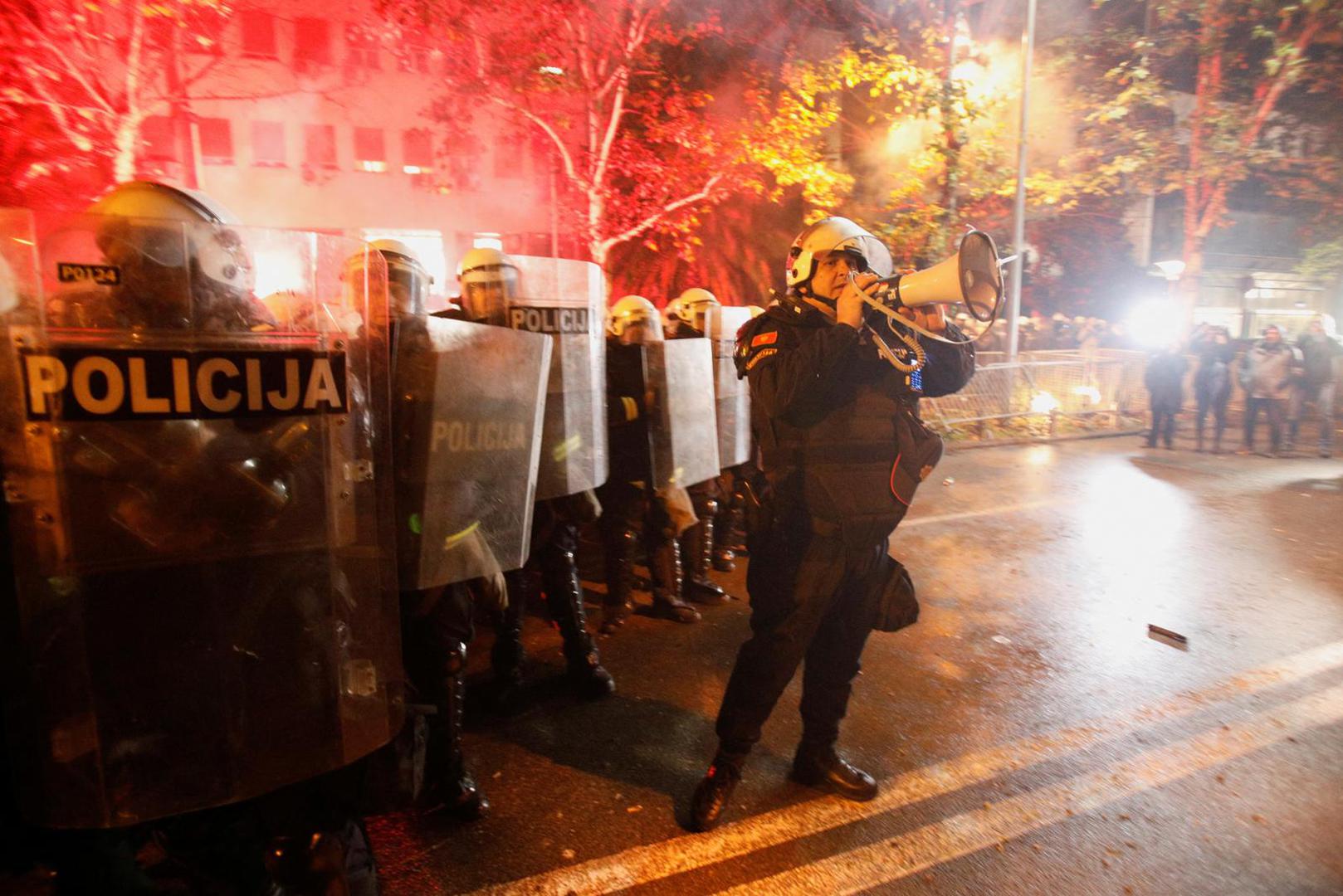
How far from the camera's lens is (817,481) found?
102 inches

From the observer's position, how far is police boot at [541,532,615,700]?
3668mm

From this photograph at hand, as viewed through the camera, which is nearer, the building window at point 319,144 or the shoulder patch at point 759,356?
the shoulder patch at point 759,356

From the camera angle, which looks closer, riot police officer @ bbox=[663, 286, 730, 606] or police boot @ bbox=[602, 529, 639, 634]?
police boot @ bbox=[602, 529, 639, 634]

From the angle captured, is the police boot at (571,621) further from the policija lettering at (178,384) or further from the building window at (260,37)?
the building window at (260,37)

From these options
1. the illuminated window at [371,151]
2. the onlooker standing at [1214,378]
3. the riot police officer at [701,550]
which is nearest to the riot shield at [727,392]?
the riot police officer at [701,550]

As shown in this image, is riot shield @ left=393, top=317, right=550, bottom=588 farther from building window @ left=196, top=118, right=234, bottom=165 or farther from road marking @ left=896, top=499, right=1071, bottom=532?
building window @ left=196, top=118, right=234, bottom=165

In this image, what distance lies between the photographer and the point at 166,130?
1836cm

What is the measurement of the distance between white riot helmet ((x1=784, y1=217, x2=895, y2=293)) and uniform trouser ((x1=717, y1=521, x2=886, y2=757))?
2.85 feet

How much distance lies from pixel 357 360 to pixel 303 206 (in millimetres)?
23755

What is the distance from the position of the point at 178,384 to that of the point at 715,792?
2.15 metres

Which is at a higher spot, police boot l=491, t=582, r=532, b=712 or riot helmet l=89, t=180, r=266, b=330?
riot helmet l=89, t=180, r=266, b=330

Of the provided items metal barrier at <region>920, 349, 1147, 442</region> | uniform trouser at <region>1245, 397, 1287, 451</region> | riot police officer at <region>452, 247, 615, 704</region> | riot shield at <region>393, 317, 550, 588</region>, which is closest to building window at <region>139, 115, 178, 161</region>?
metal barrier at <region>920, 349, 1147, 442</region>

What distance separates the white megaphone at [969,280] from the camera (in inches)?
86.2

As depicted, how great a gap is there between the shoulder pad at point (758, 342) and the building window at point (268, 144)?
23.0 meters
